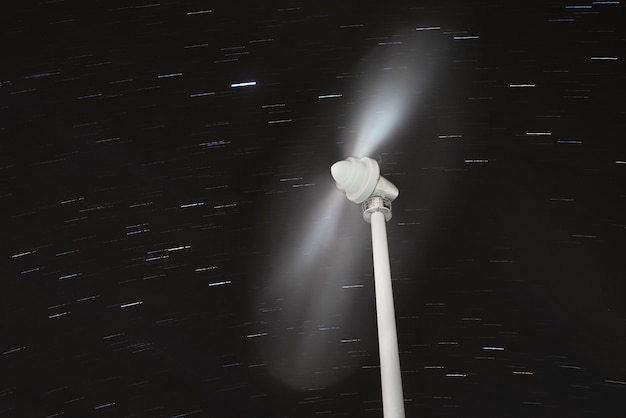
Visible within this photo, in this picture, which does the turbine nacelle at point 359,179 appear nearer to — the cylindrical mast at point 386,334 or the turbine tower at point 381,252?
the turbine tower at point 381,252

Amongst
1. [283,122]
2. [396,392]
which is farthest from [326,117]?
[396,392]

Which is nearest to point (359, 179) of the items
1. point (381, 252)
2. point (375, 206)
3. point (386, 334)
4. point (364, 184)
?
point (364, 184)

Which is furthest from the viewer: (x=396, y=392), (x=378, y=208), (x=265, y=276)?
(x=265, y=276)

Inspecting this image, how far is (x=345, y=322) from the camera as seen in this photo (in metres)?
7.08

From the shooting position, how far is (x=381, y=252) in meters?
3.98

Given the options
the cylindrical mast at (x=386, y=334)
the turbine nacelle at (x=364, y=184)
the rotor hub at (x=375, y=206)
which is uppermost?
the turbine nacelle at (x=364, y=184)

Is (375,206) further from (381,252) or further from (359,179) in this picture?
(381,252)

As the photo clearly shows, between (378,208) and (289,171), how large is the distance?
222 centimetres

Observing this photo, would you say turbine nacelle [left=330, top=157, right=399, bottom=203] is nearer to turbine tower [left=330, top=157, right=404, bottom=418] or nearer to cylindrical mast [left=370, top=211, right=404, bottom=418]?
turbine tower [left=330, top=157, right=404, bottom=418]

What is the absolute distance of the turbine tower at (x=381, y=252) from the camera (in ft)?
11.5

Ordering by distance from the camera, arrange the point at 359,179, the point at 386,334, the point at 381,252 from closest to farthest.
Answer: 1. the point at 386,334
2. the point at 381,252
3. the point at 359,179

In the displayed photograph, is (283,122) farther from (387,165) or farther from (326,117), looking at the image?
(387,165)

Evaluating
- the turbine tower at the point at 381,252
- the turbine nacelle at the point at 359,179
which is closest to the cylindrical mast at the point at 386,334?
the turbine tower at the point at 381,252

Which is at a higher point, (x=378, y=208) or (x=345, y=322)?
(x=345, y=322)
